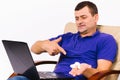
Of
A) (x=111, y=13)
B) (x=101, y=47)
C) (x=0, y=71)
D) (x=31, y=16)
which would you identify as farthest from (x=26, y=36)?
(x=101, y=47)

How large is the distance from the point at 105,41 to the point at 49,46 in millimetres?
425

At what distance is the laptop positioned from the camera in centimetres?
195

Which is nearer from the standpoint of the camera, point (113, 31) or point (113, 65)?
point (113, 65)

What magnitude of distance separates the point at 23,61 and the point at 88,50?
2.00 ft

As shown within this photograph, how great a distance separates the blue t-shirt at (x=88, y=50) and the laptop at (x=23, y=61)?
282mm

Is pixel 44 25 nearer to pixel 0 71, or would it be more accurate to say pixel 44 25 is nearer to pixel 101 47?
pixel 0 71

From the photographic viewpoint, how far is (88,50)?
2412 mm

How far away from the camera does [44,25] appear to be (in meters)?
3.29

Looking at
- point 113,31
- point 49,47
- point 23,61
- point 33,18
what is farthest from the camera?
point 33,18

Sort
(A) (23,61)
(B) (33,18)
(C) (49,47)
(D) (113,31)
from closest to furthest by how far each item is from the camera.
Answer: (A) (23,61) < (C) (49,47) < (D) (113,31) < (B) (33,18)

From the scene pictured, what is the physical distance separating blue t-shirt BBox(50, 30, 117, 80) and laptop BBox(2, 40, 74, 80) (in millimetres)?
282

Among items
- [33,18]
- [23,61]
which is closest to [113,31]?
[23,61]

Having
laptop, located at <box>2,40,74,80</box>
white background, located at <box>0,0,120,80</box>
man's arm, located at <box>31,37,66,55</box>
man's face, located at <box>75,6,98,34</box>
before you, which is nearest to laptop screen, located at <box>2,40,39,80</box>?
laptop, located at <box>2,40,74,80</box>

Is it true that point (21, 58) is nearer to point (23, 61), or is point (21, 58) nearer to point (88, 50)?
point (23, 61)
